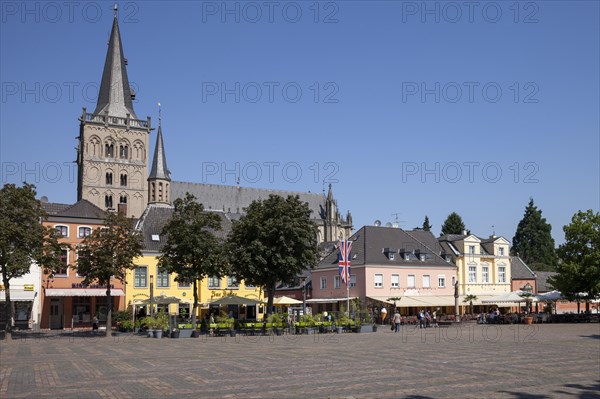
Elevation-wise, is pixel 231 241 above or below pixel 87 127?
below

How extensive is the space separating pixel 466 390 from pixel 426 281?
53.0 meters

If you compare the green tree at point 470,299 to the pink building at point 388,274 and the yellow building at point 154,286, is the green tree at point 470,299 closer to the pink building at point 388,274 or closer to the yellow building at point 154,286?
the pink building at point 388,274

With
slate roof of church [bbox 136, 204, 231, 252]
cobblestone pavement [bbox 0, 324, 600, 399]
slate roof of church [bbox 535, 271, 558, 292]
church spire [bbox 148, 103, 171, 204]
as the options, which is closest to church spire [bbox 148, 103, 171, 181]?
church spire [bbox 148, 103, 171, 204]

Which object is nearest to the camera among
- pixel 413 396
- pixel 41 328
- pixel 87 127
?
pixel 413 396

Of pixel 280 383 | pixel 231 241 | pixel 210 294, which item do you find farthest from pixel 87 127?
pixel 280 383

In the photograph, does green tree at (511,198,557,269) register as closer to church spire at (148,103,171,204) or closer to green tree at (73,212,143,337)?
church spire at (148,103,171,204)

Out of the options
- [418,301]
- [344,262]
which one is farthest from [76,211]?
[418,301]

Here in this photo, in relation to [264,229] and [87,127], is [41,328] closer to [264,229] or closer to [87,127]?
[264,229]

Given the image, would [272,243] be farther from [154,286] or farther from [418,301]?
[418,301]

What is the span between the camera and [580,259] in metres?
56.1

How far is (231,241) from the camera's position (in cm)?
4778

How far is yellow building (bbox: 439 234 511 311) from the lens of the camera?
70938 mm

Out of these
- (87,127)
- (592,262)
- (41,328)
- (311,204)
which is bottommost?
(41,328)

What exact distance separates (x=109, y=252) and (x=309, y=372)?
25.0 meters
